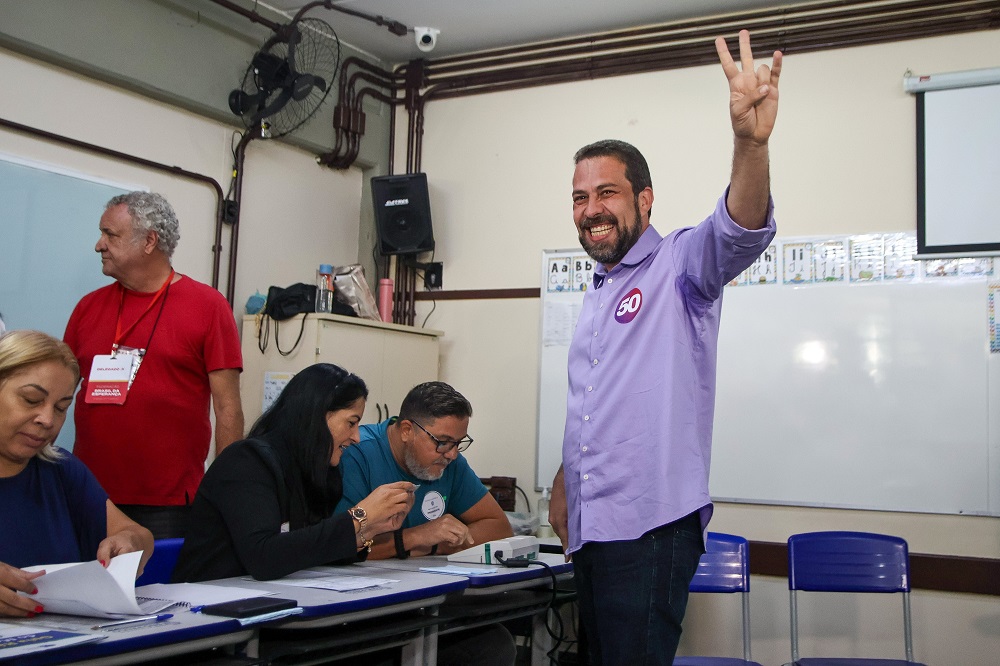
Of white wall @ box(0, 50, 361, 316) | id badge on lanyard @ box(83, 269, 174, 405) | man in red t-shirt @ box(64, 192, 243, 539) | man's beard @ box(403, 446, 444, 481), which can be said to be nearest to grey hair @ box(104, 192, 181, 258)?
man in red t-shirt @ box(64, 192, 243, 539)

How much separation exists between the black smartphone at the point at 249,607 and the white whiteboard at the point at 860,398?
287 centimetres

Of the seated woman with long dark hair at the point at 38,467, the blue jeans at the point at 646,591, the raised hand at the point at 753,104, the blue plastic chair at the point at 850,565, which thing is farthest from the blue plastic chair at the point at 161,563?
the blue plastic chair at the point at 850,565

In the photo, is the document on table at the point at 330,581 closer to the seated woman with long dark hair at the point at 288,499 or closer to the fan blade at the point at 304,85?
the seated woman with long dark hair at the point at 288,499

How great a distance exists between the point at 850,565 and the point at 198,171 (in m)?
3.24

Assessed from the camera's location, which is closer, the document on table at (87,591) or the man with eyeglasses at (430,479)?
the document on table at (87,591)

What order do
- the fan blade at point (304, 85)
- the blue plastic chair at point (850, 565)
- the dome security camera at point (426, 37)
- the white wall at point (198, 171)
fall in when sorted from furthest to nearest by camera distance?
1. the dome security camera at point (426, 37)
2. the fan blade at point (304, 85)
3. the white wall at point (198, 171)
4. the blue plastic chair at point (850, 565)

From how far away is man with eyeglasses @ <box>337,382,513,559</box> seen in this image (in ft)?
9.40

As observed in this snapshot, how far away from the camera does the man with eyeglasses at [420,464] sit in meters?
2.87

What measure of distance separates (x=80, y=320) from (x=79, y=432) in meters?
0.37

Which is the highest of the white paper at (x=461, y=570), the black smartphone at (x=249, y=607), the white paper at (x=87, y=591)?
the white paper at (x=87, y=591)

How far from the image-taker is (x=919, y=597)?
3951 millimetres

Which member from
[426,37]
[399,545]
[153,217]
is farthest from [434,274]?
[399,545]

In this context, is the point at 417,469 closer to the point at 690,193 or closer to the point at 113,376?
the point at 113,376

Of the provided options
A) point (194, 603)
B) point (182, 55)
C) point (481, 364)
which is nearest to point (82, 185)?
point (182, 55)
